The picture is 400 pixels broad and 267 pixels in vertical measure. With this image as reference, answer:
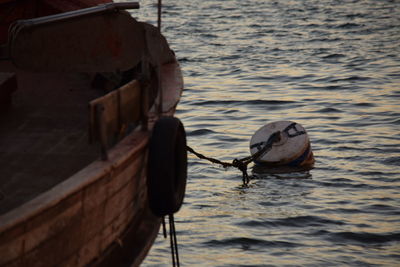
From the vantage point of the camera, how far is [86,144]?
7480 millimetres

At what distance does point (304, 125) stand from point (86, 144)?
7.55 metres

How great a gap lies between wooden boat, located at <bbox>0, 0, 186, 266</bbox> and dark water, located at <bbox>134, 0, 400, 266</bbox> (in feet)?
6.18

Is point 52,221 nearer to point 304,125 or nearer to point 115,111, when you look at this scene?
point 115,111

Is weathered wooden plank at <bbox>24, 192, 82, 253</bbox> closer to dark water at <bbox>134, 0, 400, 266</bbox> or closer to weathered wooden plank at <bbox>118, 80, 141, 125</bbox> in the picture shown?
weathered wooden plank at <bbox>118, 80, 141, 125</bbox>

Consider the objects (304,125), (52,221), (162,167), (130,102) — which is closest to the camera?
(52,221)

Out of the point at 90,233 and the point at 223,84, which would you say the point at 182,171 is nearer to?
the point at 90,233

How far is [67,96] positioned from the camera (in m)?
9.02

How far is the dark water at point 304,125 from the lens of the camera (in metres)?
9.19

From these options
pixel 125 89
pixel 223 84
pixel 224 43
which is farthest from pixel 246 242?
pixel 224 43

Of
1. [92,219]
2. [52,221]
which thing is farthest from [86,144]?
[52,221]

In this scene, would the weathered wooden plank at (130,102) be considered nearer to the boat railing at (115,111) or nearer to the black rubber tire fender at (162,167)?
the boat railing at (115,111)

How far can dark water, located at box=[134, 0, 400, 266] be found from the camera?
9188mm

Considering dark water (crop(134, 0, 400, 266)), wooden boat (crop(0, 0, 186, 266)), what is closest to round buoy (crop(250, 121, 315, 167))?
dark water (crop(134, 0, 400, 266))

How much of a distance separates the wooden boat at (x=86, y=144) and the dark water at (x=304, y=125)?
6.18ft
